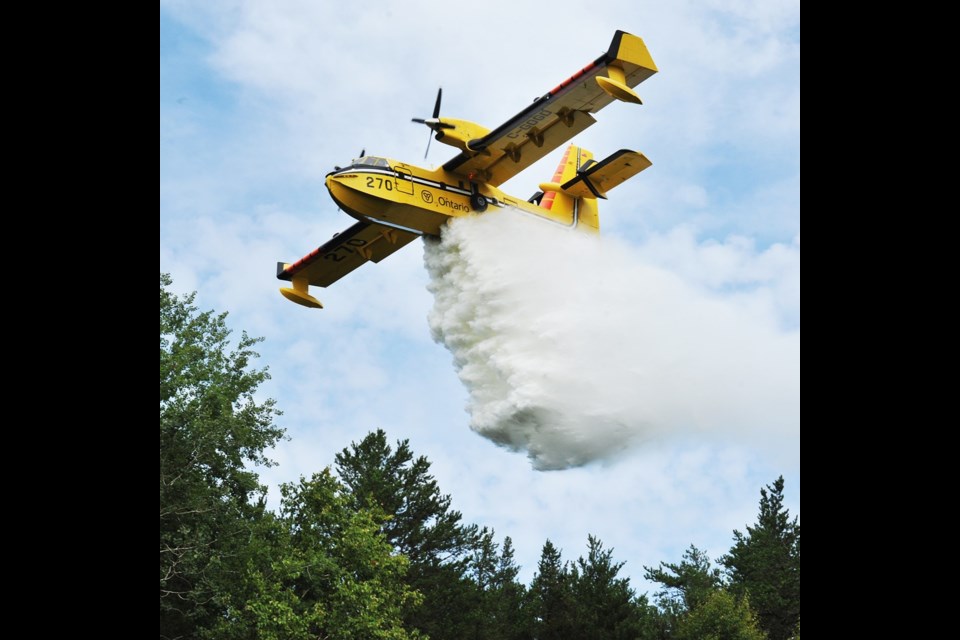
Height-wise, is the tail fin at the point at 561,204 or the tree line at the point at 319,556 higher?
the tail fin at the point at 561,204

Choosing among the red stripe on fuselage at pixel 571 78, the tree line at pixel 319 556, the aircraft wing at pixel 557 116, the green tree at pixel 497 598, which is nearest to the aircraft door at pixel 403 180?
the aircraft wing at pixel 557 116

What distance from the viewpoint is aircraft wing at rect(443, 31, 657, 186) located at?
19781 millimetres

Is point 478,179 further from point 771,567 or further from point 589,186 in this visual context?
point 771,567

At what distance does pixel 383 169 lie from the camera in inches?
829

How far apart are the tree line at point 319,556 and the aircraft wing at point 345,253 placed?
15.5 ft

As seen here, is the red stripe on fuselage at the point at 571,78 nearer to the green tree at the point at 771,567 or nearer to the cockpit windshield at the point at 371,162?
the cockpit windshield at the point at 371,162

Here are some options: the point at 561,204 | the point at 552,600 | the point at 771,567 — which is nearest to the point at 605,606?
the point at 552,600

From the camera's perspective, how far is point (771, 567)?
42.8 meters

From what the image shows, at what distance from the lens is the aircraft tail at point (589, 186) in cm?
2344

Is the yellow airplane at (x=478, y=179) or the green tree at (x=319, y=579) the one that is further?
the green tree at (x=319, y=579)

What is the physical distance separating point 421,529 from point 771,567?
13.2 m
